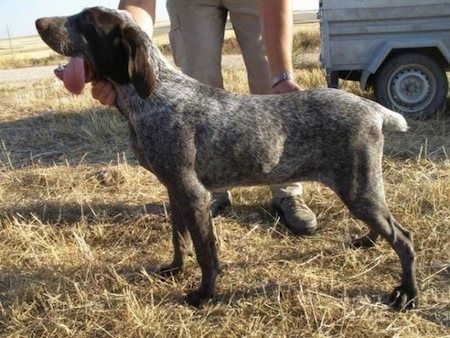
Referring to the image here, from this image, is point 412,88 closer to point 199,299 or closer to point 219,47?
point 219,47

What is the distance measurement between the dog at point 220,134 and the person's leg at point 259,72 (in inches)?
39.3

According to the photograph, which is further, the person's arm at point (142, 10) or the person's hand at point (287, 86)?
the person's hand at point (287, 86)

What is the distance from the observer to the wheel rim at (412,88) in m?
7.16

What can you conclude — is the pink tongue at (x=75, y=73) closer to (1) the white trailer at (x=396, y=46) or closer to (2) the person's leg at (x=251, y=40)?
(2) the person's leg at (x=251, y=40)

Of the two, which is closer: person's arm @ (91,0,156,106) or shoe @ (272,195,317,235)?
person's arm @ (91,0,156,106)

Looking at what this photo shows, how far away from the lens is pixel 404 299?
3.16 meters

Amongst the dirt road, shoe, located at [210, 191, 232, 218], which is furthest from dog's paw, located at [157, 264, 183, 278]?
the dirt road

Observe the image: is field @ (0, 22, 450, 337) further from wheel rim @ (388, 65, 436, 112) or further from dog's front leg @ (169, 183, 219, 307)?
wheel rim @ (388, 65, 436, 112)

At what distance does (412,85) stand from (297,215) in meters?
3.88

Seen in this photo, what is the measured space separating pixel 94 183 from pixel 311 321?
3.05 meters

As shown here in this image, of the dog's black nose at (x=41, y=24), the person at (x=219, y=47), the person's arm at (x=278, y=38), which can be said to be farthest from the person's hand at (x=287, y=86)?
the dog's black nose at (x=41, y=24)

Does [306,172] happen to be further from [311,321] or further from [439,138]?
[439,138]

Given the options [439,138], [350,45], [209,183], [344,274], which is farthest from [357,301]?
[350,45]

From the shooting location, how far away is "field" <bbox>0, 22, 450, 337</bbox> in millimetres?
3037
